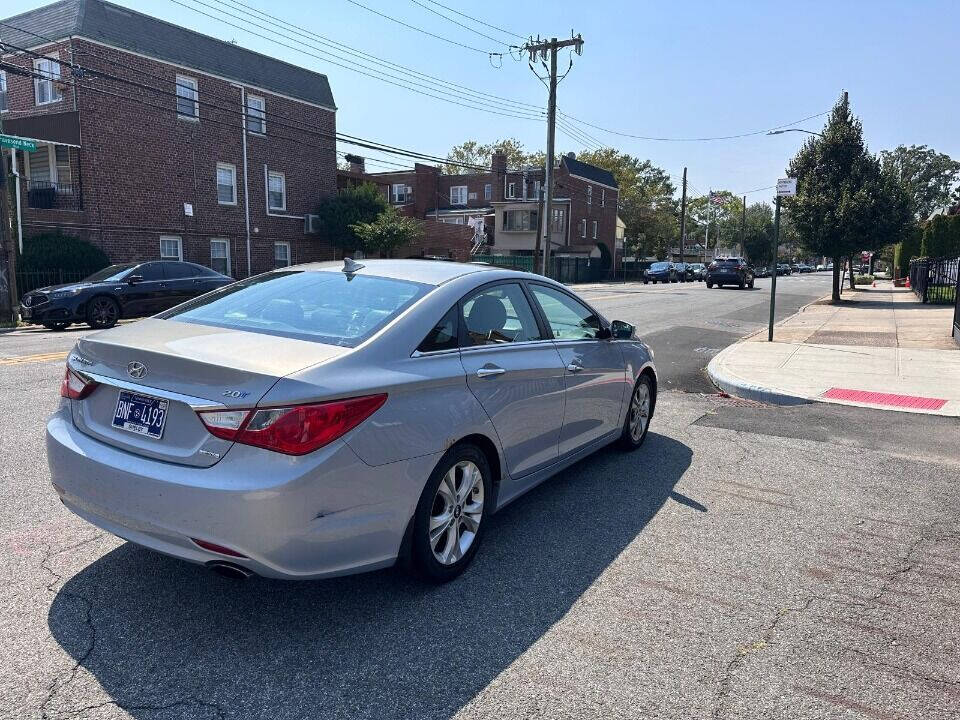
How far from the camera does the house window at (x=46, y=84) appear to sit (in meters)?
24.2

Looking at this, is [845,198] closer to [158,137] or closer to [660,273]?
[158,137]

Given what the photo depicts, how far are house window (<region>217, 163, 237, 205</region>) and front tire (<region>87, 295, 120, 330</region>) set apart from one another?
47.0ft

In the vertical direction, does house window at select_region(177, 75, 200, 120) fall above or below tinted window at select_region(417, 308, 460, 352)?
above

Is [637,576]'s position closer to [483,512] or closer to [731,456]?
[483,512]

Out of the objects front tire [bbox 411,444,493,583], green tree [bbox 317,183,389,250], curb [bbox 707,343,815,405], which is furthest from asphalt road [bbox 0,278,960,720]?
green tree [bbox 317,183,389,250]

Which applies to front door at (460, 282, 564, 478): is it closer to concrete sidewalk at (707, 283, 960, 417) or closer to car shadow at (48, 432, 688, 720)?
car shadow at (48, 432, 688, 720)

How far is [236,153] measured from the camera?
94.4 ft

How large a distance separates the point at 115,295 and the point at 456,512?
557 inches

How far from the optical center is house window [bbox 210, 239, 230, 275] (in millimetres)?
28516

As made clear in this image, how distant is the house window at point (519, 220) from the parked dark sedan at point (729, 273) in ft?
53.2

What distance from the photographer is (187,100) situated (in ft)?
87.2

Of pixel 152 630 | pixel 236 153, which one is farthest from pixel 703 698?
pixel 236 153

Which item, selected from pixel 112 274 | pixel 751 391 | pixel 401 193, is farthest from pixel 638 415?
pixel 401 193

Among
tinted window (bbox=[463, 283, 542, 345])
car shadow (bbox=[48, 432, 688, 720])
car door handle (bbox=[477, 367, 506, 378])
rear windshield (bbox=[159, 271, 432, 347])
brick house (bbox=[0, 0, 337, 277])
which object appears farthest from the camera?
brick house (bbox=[0, 0, 337, 277])
